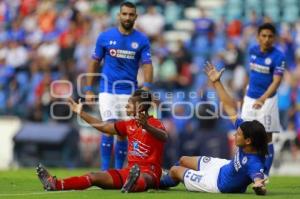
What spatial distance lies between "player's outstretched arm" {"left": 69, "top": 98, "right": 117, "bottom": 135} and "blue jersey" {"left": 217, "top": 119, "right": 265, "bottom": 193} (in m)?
1.56

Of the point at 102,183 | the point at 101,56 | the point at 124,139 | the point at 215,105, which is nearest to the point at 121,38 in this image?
the point at 101,56

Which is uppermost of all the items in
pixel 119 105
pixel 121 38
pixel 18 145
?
pixel 121 38

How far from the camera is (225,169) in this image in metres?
11.4

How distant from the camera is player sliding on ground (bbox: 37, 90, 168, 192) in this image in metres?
11.1

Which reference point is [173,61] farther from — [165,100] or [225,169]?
[225,169]

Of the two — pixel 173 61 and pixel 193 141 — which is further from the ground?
pixel 173 61

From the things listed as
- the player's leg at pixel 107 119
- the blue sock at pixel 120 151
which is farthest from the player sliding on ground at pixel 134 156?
the player's leg at pixel 107 119

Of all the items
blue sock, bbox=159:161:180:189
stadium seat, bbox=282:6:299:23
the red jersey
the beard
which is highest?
stadium seat, bbox=282:6:299:23

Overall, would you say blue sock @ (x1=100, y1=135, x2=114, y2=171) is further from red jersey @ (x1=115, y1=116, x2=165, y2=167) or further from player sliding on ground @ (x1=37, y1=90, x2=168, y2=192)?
red jersey @ (x1=115, y1=116, x2=165, y2=167)

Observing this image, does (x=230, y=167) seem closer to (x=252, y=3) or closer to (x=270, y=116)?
(x=270, y=116)

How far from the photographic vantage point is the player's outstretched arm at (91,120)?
11258 millimetres

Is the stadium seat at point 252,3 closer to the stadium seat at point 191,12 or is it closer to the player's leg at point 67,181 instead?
the stadium seat at point 191,12

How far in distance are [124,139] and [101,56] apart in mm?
1478

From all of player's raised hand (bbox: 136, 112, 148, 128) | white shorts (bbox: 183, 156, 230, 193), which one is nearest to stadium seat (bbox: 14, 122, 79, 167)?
white shorts (bbox: 183, 156, 230, 193)
